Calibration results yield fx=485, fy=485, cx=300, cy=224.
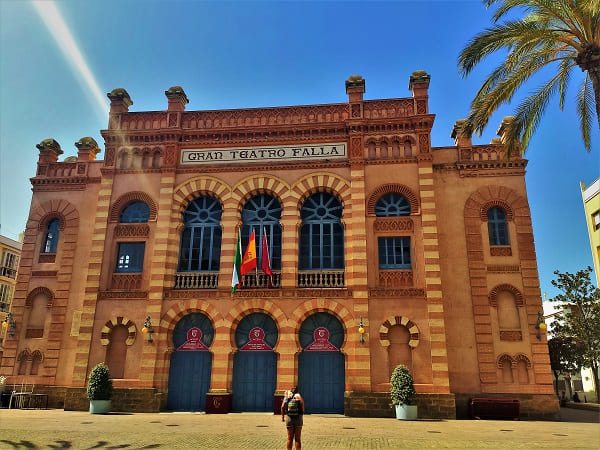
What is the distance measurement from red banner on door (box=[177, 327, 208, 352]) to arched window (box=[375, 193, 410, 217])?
402 inches

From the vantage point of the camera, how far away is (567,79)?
662 inches

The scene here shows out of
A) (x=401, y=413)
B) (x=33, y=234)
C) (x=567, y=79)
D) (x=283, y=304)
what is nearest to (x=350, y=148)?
(x=283, y=304)

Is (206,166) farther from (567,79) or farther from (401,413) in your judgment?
(567,79)

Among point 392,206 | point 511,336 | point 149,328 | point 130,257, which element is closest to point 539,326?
point 511,336

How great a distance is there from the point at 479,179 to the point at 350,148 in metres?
6.57

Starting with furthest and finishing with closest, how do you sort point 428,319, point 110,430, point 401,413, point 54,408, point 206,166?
point 206,166, point 54,408, point 428,319, point 401,413, point 110,430

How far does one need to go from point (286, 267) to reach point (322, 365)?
472cm

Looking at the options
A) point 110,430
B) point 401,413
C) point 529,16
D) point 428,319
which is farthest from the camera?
point 428,319

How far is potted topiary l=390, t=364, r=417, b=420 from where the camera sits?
63.0ft

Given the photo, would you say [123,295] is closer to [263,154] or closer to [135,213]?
[135,213]

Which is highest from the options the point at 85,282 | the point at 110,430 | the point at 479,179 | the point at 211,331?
the point at 479,179

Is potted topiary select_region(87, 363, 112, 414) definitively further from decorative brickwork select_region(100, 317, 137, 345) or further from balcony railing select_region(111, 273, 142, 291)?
balcony railing select_region(111, 273, 142, 291)

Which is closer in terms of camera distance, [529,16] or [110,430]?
[110,430]

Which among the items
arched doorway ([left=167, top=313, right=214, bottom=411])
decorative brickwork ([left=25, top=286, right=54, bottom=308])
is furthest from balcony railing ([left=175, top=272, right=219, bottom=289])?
decorative brickwork ([left=25, top=286, right=54, bottom=308])
